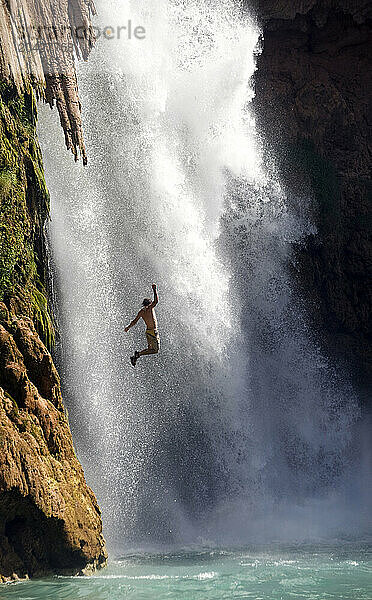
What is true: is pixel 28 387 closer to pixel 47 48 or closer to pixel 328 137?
pixel 47 48

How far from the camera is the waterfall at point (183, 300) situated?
12.0 metres

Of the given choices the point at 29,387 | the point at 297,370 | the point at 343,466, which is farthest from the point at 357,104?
the point at 29,387

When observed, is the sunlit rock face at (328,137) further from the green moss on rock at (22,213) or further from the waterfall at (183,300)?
the green moss on rock at (22,213)

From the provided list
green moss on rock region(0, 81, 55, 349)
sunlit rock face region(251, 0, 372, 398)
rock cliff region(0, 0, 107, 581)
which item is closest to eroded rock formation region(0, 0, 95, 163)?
rock cliff region(0, 0, 107, 581)

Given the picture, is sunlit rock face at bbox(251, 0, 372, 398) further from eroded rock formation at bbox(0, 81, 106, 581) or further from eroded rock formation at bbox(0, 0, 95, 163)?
eroded rock formation at bbox(0, 81, 106, 581)

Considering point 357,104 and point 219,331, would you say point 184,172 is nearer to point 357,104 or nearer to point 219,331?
point 219,331

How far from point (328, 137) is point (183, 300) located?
8.13 meters

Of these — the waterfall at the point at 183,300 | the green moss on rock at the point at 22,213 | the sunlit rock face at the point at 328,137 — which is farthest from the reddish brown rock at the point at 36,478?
the sunlit rock face at the point at 328,137

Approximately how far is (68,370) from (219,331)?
12.4ft

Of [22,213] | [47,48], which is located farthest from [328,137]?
[22,213]

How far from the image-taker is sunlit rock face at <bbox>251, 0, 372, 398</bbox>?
57.7 feet

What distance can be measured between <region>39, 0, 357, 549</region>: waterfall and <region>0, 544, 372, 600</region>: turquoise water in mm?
1710

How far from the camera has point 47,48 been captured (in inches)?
432

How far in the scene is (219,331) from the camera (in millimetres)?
14242
